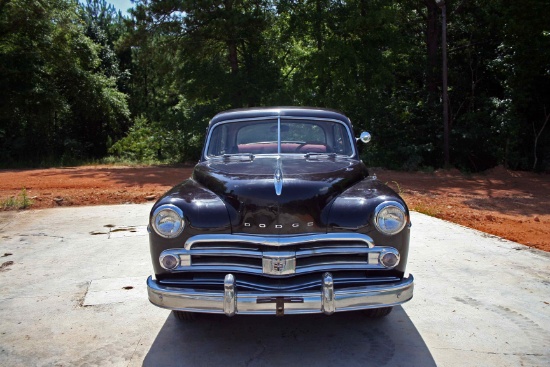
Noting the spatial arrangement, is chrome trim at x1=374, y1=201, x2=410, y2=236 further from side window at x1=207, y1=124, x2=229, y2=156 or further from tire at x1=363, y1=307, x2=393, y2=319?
side window at x1=207, y1=124, x2=229, y2=156

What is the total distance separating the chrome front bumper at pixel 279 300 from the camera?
9.63 feet

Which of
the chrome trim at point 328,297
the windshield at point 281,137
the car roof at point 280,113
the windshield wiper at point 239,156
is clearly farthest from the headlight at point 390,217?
the car roof at point 280,113

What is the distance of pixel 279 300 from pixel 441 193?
9419 mm

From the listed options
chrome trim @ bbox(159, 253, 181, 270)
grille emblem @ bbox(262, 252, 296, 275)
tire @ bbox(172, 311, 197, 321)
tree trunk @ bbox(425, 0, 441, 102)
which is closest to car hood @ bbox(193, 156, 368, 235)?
grille emblem @ bbox(262, 252, 296, 275)

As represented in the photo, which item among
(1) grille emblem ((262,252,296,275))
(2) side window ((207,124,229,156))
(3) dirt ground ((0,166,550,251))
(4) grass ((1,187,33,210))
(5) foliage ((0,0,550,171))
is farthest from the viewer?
(5) foliage ((0,0,550,171))

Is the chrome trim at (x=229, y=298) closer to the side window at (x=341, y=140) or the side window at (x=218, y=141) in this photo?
the side window at (x=218, y=141)

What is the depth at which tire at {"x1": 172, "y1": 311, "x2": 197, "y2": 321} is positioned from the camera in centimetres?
364

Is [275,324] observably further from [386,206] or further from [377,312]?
[386,206]

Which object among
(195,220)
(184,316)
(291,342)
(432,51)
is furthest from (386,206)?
(432,51)

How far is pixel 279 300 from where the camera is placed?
2.94 meters

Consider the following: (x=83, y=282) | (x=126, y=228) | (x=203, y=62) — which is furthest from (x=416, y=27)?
(x=83, y=282)

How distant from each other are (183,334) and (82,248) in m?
2.97

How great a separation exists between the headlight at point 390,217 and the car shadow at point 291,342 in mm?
877

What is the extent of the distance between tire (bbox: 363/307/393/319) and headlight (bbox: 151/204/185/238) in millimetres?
1696
